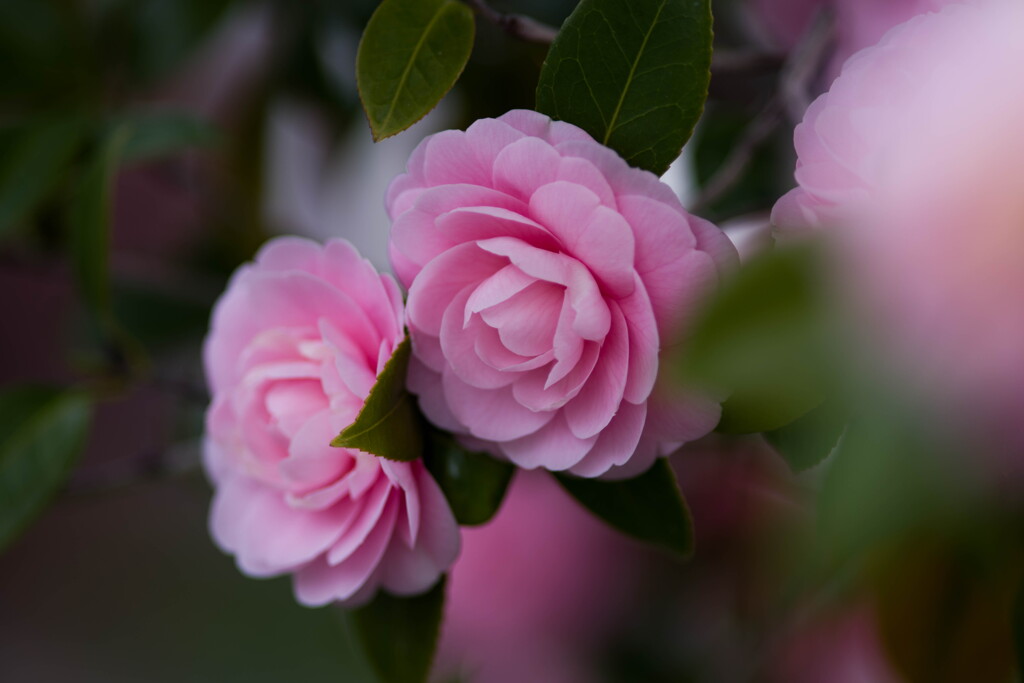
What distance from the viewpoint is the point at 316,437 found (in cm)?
32

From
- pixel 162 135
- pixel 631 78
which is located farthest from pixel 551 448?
pixel 162 135

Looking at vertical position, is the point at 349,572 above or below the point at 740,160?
below

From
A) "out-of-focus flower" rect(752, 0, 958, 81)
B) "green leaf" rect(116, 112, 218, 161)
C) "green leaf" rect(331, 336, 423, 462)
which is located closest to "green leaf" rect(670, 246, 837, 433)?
"green leaf" rect(331, 336, 423, 462)

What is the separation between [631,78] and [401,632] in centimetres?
25

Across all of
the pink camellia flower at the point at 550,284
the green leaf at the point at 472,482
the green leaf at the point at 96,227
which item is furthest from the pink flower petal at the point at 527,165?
the green leaf at the point at 96,227

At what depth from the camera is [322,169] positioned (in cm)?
94

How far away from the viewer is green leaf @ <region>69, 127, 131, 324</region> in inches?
20.1

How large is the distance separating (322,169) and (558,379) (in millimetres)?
726

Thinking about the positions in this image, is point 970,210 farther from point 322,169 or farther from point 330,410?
point 322,169

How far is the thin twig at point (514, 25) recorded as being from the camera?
1.06ft

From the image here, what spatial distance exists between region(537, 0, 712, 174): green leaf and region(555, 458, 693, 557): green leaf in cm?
12

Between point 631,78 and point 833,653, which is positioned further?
point 833,653

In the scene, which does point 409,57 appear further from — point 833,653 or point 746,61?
point 833,653

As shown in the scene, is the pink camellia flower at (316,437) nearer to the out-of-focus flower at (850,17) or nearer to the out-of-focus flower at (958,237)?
the out-of-focus flower at (958,237)
